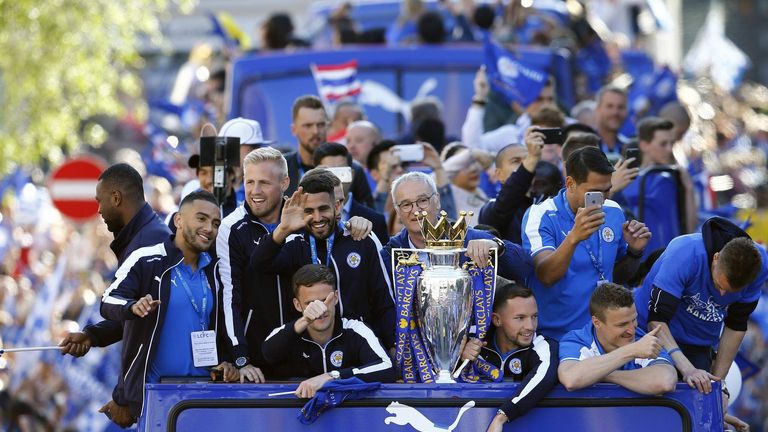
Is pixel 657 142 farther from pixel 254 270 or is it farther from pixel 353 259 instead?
pixel 254 270

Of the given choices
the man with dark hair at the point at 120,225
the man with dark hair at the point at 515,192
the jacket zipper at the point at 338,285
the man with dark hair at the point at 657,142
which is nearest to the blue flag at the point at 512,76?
the man with dark hair at the point at 657,142

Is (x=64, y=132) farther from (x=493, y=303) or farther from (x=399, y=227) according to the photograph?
(x=493, y=303)

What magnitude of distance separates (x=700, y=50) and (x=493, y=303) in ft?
57.3

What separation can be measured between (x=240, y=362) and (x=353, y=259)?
2.65 ft

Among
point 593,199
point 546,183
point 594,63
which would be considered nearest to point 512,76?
point 546,183

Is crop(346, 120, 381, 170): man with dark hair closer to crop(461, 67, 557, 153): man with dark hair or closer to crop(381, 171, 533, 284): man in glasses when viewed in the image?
crop(461, 67, 557, 153): man with dark hair

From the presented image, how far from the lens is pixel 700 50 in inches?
1003

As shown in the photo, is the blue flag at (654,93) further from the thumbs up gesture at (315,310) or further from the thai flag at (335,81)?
the thumbs up gesture at (315,310)

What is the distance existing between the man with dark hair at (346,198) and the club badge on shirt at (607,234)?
1450mm

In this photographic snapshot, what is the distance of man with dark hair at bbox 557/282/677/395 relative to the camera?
8.18m

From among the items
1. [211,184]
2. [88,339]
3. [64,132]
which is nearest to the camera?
[88,339]

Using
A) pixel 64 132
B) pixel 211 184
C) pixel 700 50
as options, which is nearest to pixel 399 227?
pixel 211 184

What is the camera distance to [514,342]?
8.70 meters

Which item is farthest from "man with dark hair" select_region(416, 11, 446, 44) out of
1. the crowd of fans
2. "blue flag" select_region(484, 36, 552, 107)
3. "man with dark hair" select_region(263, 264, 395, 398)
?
"man with dark hair" select_region(263, 264, 395, 398)
